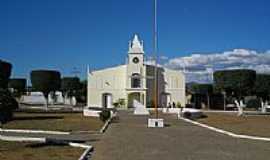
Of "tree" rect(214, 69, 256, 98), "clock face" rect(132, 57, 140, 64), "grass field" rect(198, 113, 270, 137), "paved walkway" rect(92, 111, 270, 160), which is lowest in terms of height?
"paved walkway" rect(92, 111, 270, 160)

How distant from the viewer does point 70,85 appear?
290 feet

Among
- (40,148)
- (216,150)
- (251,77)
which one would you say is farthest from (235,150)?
(251,77)

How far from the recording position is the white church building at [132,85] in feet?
228

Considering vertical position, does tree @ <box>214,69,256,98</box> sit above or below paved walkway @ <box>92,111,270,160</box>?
above

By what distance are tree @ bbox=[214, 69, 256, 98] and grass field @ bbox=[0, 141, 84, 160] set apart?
41439 mm

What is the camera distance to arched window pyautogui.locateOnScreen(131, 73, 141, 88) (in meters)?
69.6

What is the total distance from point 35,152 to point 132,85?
180 feet

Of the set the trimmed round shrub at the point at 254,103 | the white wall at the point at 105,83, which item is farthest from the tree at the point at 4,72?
the trimmed round shrub at the point at 254,103

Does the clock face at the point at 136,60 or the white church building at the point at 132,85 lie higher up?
the clock face at the point at 136,60

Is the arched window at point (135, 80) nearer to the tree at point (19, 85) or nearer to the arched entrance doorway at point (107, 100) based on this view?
the arched entrance doorway at point (107, 100)

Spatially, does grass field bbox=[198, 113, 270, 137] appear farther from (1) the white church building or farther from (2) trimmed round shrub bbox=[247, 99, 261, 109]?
(2) trimmed round shrub bbox=[247, 99, 261, 109]

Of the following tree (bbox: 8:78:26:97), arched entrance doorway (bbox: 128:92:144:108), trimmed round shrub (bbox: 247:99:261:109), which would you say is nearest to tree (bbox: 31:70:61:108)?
arched entrance doorway (bbox: 128:92:144:108)

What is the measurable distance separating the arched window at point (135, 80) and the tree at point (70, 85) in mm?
21409

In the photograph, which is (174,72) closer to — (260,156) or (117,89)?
(117,89)
